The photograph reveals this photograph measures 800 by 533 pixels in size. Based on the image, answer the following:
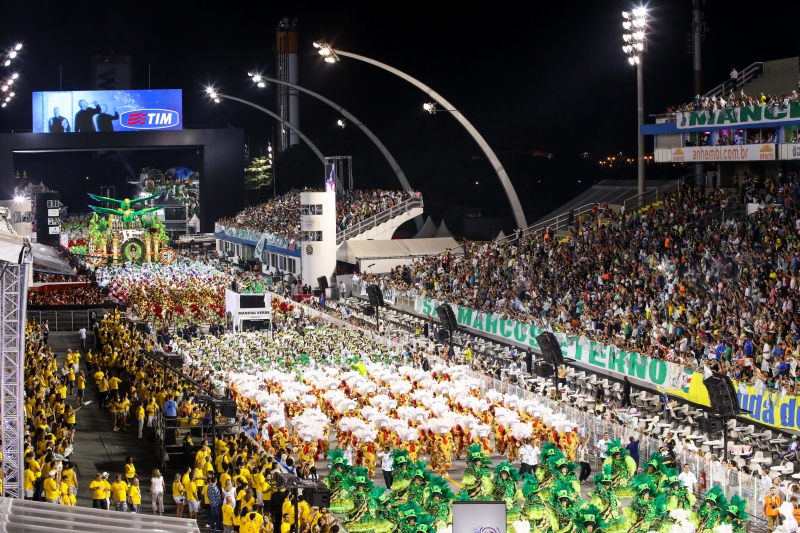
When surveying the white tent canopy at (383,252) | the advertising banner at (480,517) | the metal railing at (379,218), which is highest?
the metal railing at (379,218)

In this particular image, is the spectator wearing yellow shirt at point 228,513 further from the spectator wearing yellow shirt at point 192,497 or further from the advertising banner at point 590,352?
the advertising banner at point 590,352

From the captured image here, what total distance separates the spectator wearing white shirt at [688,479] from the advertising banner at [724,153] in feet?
55.3

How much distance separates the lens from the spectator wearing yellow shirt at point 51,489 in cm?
1748

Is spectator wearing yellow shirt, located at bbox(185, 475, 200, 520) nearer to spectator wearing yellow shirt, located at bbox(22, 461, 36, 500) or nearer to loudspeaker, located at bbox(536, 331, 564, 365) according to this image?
spectator wearing yellow shirt, located at bbox(22, 461, 36, 500)

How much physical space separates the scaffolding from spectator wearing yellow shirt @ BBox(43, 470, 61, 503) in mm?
450

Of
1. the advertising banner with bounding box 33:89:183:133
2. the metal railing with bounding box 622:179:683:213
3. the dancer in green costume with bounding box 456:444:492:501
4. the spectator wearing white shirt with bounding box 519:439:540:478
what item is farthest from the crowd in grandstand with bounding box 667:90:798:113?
the advertising banner with bounding box 33:89:183:133

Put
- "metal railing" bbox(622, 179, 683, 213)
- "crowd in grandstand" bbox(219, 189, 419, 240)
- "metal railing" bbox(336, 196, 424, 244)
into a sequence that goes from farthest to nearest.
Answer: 1. "crowd in grandstand" bbox(219, 189, 419, 240)
2. "metal railing" bbox(336, 196, 424, 244)
3. "metal railing" bbox(622, 179, 683, 213)

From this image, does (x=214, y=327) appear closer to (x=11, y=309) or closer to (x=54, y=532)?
(x=11, y=309)

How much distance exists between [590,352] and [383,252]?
24.2 meters

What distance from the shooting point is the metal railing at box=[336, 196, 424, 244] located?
5584cm

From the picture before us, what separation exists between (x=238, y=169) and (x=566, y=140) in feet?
71.5

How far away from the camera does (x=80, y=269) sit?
55.9m

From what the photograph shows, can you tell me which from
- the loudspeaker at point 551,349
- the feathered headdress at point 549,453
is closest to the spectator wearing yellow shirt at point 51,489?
the feathered headdress at point 549,453

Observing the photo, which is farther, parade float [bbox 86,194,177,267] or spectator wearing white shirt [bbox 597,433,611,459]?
parade float [bbox 86,194,177,267]
